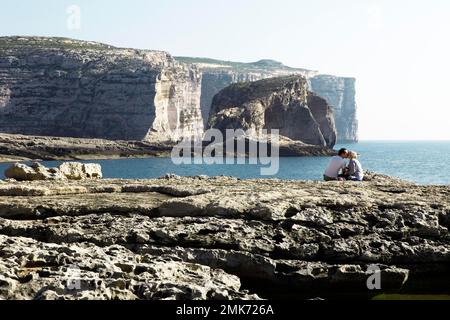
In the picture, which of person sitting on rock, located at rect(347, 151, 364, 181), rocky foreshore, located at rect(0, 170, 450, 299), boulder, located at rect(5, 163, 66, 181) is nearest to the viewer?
rocky foreshore, located at rect(0, 170, 450, 299)

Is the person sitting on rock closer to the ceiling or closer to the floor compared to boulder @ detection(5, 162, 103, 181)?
closer to the ceiling

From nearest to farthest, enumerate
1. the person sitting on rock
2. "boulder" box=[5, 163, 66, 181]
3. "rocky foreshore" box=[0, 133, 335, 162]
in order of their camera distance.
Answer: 1. the person sitting on rock
2. "boulder" box=[5, 163, 66, 181]
3. "rocky foreshore" box=[0, 133, 335, 162]

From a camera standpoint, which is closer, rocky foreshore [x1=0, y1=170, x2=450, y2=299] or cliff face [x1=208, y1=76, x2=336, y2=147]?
rocky foreshore [x1=0, y1=170, x2=450, y2=299]

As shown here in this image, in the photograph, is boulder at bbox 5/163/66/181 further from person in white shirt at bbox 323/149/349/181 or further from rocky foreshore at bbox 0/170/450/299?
person in white shirt at bbox 323/149/349/181

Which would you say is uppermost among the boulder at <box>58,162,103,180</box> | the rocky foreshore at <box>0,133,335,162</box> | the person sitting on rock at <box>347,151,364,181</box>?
the person sitting on rock at <box>347,151,364,181</box>

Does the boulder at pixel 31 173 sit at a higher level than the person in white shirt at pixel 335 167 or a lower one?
lower

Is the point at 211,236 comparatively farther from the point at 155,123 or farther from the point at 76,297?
the point at 155,123

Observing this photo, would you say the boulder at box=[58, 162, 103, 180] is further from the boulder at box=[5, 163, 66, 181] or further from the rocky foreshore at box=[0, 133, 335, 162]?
the rocky foreshore at box=[0, 133, 335, 162]

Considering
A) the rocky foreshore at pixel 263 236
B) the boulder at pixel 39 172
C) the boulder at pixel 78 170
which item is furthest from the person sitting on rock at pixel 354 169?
the boulder at pixel 78 170

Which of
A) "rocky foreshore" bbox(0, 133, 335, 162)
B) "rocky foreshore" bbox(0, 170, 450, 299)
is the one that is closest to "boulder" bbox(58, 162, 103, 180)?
"rocky foreshore" bbox(0, 170, 450, 299)

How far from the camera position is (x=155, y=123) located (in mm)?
199250

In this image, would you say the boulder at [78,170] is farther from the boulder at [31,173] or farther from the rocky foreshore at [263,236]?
the rocky foreshore at [263,236]

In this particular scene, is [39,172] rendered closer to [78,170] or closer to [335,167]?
[78,170]
